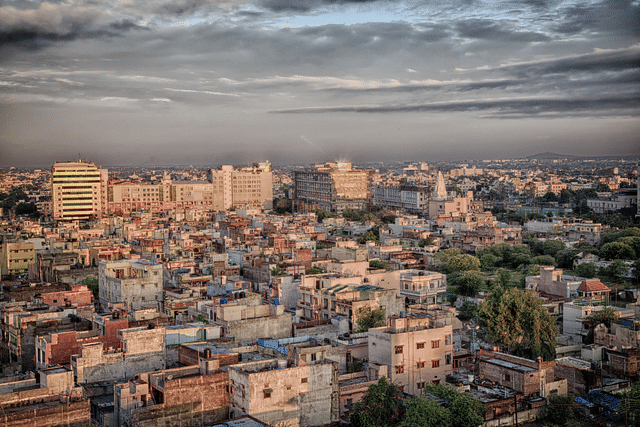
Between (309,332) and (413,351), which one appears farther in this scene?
(309,332)

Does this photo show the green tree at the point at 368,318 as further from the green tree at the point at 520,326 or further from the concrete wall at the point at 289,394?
the concrete wall at the point at 289,394

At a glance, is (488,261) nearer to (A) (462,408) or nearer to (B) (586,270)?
(B) (586,270)

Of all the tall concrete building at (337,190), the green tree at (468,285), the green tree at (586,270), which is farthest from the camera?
the tall concrete building at (337,190)

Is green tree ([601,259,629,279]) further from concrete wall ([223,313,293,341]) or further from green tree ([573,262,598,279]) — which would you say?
concrete wall ([223,313,293,341])

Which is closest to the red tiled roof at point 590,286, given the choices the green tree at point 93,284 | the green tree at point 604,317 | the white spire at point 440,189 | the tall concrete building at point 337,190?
the green tree at point 604,317

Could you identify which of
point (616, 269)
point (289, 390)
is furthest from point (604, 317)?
point (616, 269)

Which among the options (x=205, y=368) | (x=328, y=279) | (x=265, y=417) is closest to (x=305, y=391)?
(x=265, y=417)

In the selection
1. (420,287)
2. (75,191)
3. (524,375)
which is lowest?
(420,287)
